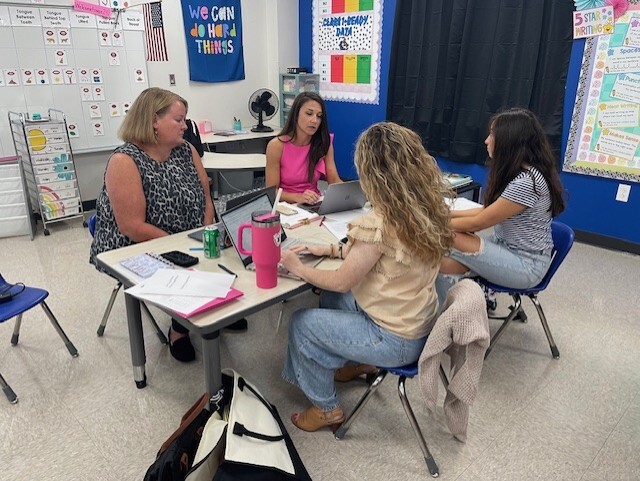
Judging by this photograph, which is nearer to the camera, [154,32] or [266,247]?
[266,247]

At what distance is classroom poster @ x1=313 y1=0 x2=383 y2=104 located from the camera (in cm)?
481

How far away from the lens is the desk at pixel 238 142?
448cm

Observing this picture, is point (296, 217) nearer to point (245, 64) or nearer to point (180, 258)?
point (180, 258)

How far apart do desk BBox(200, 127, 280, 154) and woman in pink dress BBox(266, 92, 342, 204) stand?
182cm

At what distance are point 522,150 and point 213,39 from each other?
3758 millimetres

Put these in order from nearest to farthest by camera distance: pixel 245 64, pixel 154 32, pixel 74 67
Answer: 1. pixel 74 67
2. pixel 154 32
3. pixel 245 64

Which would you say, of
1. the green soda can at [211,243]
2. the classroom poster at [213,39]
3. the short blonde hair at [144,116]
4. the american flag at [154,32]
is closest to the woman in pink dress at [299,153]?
the short blonde hair at [144,116]

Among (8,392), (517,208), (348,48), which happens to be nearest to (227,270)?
(8,392)

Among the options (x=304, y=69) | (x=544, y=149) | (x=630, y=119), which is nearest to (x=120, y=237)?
(x=544, y=149)

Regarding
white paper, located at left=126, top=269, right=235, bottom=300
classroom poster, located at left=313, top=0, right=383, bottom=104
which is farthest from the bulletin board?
white paper, located at left=126, top=269, right=235, bottom=300

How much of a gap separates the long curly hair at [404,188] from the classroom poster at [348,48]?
3638 millimetres

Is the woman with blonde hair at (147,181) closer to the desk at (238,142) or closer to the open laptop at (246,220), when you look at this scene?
the open laptop at (246,220)

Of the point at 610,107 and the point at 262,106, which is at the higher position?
the point at 610,107

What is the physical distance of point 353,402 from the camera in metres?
2.03
